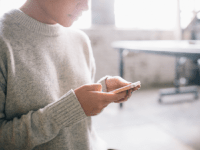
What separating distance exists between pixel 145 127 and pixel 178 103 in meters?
0.83

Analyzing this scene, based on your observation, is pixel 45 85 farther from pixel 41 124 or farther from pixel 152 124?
pixel 152 124

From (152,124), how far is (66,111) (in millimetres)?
1405

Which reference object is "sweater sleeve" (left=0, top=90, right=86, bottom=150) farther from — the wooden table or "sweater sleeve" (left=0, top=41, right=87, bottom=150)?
the wooden table

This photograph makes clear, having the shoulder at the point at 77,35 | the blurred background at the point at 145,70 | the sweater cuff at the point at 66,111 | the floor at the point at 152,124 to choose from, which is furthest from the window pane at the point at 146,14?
the sweater cuff at the point at 66,111

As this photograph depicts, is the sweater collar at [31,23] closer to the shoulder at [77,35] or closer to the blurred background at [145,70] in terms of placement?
the shoulder at [77,35]

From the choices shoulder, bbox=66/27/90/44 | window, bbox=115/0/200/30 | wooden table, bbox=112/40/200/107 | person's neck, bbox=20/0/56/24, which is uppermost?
window, bbox=115/0/200/30

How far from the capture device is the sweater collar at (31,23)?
56 cm

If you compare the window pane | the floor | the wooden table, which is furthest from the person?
the window pane

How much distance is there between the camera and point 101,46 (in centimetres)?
267

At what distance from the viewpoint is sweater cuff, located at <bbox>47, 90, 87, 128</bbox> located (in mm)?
468

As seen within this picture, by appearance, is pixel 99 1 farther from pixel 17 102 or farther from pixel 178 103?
pixel 17 102

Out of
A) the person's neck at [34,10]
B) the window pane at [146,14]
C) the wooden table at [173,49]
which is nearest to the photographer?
the person's neck at [34,10]

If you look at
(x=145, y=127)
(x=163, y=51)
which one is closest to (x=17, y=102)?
(x=163, y=51)

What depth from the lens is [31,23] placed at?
580 millimetres
